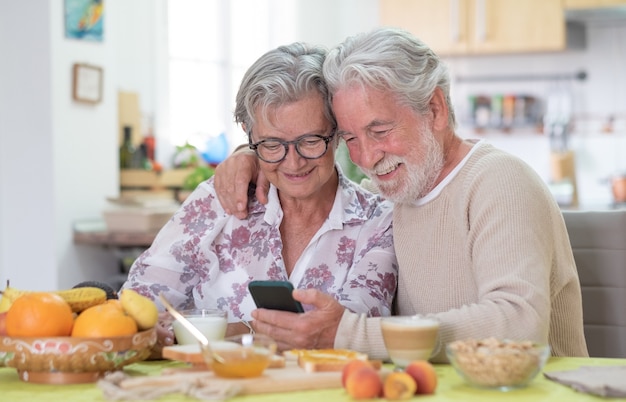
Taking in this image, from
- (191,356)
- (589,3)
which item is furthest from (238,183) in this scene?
(589,3)

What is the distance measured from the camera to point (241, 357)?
1.52 m

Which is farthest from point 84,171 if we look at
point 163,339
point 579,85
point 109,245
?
point 579,85

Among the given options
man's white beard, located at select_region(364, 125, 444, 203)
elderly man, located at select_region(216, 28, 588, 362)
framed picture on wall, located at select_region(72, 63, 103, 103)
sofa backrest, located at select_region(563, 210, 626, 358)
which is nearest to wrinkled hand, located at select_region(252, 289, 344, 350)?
elderly man, located at select_region(216, 28, 588, 362)

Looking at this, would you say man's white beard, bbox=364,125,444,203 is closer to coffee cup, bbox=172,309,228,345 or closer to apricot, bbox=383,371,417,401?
coffee cup, bbox=172,309,228,345

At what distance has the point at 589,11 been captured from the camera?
5.89m

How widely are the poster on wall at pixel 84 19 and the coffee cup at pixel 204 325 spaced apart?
2772mm

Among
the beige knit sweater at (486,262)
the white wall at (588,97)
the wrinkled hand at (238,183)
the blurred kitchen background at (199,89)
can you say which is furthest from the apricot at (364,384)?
the white wall at (588,97)

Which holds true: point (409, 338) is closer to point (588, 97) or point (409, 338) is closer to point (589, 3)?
point (589, 3)

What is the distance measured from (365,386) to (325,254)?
836 millimetres

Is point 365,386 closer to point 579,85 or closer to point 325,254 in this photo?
point 325,254

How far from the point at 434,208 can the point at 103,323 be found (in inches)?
31.4

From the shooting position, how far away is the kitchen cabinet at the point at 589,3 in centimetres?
579

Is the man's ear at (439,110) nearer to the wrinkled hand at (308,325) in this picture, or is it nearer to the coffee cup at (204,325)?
the wrinkled hand at (308,325)

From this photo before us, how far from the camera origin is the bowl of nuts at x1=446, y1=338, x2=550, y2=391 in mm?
1475
